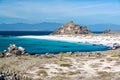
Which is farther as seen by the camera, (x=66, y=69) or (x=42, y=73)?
(x=66, y=69)

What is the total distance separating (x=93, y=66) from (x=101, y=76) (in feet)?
22.5

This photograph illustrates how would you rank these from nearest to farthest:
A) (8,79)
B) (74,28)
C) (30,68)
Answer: (8,79), (30,68), (74,28)

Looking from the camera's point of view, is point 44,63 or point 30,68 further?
point 44,63

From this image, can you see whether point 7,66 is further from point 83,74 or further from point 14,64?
point 83,74

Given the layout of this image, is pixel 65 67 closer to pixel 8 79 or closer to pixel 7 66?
pixel 7 66

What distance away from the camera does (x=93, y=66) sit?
39500 mm

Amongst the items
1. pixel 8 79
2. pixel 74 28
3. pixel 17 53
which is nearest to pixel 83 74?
pixel 8 79

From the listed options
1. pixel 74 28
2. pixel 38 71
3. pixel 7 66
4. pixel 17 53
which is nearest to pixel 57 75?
pixel 38 71

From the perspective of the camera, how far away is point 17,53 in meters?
52.0

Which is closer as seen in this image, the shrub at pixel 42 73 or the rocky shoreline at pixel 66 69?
the rocky shoreline at pixel 66 69

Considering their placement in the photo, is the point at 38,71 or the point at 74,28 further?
the point at 74,28

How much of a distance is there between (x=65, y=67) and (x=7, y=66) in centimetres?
658

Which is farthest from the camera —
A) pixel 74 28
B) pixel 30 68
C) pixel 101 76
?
pixel 74 28

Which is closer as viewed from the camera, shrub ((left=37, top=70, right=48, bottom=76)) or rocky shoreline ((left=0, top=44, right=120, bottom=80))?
rocky shoreline ((left=0, top=44, right=120, bottom=80))
